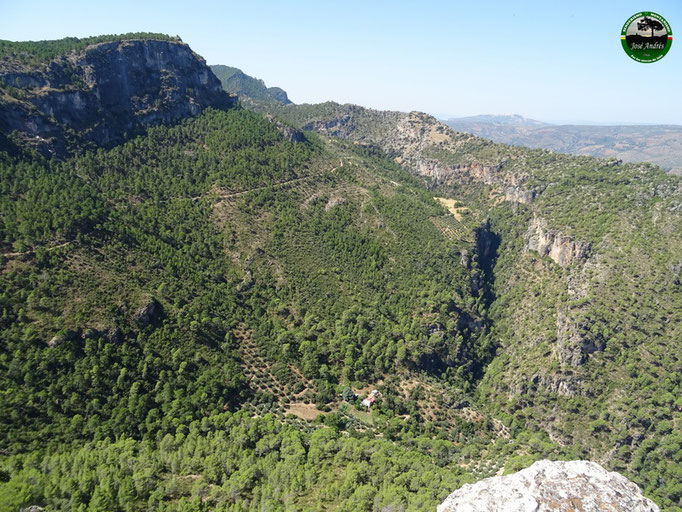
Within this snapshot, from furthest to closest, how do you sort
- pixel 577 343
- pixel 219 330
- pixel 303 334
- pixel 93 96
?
1. pixel 93 96
2. pixel 303 334
3. pixel 577 343
4. pixel 219 330

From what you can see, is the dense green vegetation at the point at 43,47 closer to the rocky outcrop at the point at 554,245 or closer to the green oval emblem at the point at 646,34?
the green oval emblem at the point at 646,34

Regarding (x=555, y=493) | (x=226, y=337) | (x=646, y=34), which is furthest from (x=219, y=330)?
(x=646, y=34)

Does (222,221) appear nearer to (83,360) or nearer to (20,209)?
(20,209)

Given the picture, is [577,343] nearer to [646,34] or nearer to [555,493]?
[646,34]

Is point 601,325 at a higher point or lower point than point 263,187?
lower

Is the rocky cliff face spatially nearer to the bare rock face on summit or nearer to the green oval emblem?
the bare rock face on summit

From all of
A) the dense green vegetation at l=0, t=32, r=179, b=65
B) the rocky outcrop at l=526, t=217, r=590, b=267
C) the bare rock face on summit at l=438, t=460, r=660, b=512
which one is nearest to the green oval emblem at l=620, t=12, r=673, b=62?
the bare rock face on summit at l=438, t=460, r=660, b=512

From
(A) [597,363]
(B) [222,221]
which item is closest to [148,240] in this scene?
(B) [222,221]

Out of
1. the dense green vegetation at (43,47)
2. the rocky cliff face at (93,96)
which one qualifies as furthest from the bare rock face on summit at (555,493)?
the dense green vegetation at (43,47)
